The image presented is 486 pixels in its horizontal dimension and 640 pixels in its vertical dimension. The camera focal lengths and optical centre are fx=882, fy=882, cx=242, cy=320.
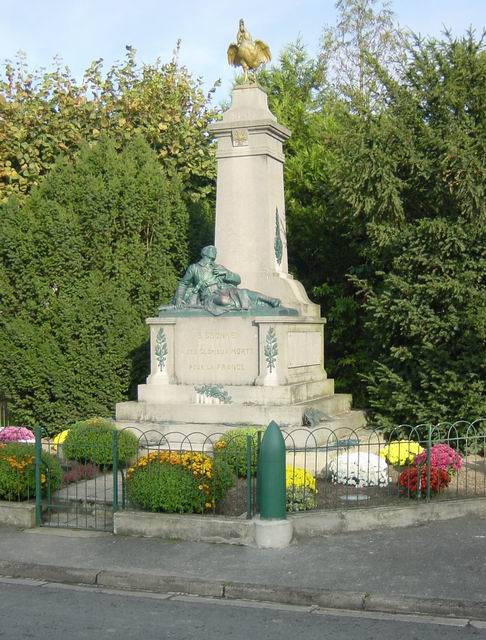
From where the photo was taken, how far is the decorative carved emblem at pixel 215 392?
14059 mm

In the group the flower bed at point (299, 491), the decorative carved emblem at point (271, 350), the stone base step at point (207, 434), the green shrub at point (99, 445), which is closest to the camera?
the flower bed at point (299, 491)

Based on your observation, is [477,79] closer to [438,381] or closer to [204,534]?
[438,381]

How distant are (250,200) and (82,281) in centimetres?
401

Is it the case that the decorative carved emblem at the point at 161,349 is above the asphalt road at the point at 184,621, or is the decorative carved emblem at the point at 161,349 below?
above

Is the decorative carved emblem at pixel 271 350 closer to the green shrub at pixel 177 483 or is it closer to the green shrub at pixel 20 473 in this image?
the green shrub at pixel 177 483

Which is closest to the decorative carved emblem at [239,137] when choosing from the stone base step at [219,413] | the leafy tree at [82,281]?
the leafy tree at [82,281]

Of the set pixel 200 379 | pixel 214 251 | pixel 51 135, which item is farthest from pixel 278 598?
pixel 51 135

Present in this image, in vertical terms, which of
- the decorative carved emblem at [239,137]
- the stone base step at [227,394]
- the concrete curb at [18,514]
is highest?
the decorative carved emblem at [239,137]

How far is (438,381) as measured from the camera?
592 inches

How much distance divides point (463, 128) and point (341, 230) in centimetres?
432

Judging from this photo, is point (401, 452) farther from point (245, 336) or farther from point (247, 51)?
point (247, 51)

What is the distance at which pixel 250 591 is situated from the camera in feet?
24.9

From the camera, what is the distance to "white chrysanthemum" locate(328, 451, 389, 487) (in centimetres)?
1114

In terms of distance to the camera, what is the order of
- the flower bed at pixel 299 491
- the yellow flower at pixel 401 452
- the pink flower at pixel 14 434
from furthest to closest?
the pink flower at pixel 14 434
the yellow flower at pixel 401 452
the flower bed at pixel 299 491
